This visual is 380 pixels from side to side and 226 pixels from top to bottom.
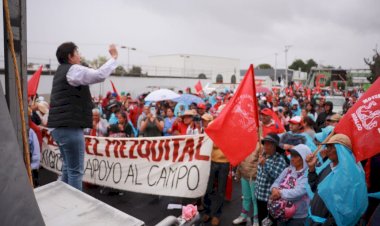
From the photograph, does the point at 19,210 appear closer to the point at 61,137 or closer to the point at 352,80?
the point at 61,137

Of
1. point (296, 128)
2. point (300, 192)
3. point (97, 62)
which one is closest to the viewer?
point (300, 192)

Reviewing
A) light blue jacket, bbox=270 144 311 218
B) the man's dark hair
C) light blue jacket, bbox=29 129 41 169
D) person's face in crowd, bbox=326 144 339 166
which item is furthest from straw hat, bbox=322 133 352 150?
light blue jacket, bbox=29 129 41 169

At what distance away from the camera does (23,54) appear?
1.94m

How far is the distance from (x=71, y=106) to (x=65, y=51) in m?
0.58

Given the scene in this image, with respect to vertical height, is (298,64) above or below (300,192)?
above

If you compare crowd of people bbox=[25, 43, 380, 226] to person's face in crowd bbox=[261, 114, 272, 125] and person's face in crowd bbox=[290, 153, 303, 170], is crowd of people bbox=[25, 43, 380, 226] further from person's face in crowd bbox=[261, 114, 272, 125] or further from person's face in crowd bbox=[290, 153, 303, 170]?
person's face in crowd bbox=[261, 114, 272, 125]

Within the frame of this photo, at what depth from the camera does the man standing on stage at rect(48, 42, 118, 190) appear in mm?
3107

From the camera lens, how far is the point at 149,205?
593 centimetres

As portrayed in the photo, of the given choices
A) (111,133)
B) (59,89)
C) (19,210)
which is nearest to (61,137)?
(59,89)

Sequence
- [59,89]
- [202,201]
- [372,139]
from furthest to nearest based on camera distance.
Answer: [202,201]
[59,89]
[372,139]

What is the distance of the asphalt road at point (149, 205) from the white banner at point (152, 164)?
0.32 metres

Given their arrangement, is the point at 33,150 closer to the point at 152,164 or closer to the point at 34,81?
the point at 152,164

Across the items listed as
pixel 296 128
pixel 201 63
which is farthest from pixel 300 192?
pixel 201 63

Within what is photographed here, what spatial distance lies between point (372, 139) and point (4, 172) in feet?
9.21
